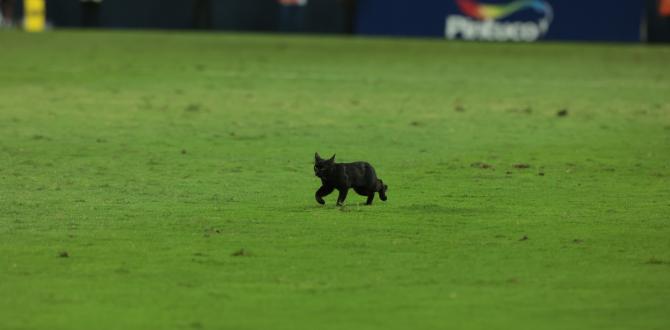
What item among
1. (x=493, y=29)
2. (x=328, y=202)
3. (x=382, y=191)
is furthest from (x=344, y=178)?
(x=493, y=29)

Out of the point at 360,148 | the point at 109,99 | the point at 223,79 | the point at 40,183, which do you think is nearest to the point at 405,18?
the point at 223,79

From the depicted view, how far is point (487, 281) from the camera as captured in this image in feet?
28.7

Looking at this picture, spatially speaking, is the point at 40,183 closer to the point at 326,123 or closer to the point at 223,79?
the point at 326,123

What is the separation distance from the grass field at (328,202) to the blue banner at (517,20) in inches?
408

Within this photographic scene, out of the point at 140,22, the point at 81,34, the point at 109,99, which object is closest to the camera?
the point at 109,99

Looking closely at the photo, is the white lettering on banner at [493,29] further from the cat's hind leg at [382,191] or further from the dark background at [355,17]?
the cat's hind leg at [382,191]

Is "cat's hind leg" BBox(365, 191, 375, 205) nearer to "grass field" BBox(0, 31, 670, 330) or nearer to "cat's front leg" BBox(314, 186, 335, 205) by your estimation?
"grass field" BBox(0, 31, 670, 330)

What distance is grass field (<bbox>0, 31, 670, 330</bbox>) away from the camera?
8.12 metres

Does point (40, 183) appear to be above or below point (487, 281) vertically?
below

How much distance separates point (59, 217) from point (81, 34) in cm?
2778

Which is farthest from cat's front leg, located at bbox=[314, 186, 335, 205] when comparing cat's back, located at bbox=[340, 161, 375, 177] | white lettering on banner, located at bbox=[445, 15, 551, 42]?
white lettering on banner, located at bbox=[445, 15, 551, 42]

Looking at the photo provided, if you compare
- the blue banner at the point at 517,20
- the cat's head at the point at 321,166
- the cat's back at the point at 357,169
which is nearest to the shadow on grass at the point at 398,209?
the cat's back at the point at 357,169

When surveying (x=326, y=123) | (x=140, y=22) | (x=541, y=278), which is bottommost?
(x=140, y=22)

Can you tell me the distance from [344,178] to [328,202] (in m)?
1.20
